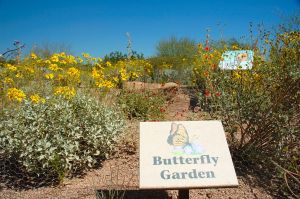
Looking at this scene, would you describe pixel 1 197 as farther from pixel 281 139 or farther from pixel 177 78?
pixel 177 78

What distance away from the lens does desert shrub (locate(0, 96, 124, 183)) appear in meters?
3.69

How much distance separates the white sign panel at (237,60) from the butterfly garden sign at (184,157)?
46.4 inches

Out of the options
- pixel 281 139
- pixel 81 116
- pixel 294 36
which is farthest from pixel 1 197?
pixel 294 36

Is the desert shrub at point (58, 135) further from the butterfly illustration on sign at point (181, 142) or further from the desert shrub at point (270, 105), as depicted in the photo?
the desert shrub at point (270, 105)

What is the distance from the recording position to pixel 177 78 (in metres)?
10.8

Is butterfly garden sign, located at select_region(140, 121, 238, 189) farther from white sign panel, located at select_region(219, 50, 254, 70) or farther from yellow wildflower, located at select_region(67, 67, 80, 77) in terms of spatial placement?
yellow wildflower, located at select_region(67, 67, 80, 77)

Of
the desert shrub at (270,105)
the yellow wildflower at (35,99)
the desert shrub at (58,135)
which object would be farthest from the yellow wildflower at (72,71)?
the desert shrub at (270,105)

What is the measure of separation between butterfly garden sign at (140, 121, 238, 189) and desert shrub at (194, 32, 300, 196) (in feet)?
2.91

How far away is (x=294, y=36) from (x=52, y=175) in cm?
308

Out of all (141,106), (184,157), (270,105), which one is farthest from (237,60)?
(141,106)

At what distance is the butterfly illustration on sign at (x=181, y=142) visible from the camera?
300 centimetres

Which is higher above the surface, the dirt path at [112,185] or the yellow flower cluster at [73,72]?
the yellow flower cluster at [73,72]

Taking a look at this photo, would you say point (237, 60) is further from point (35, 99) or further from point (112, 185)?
point (35, 99)

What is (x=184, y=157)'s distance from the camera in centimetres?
295
